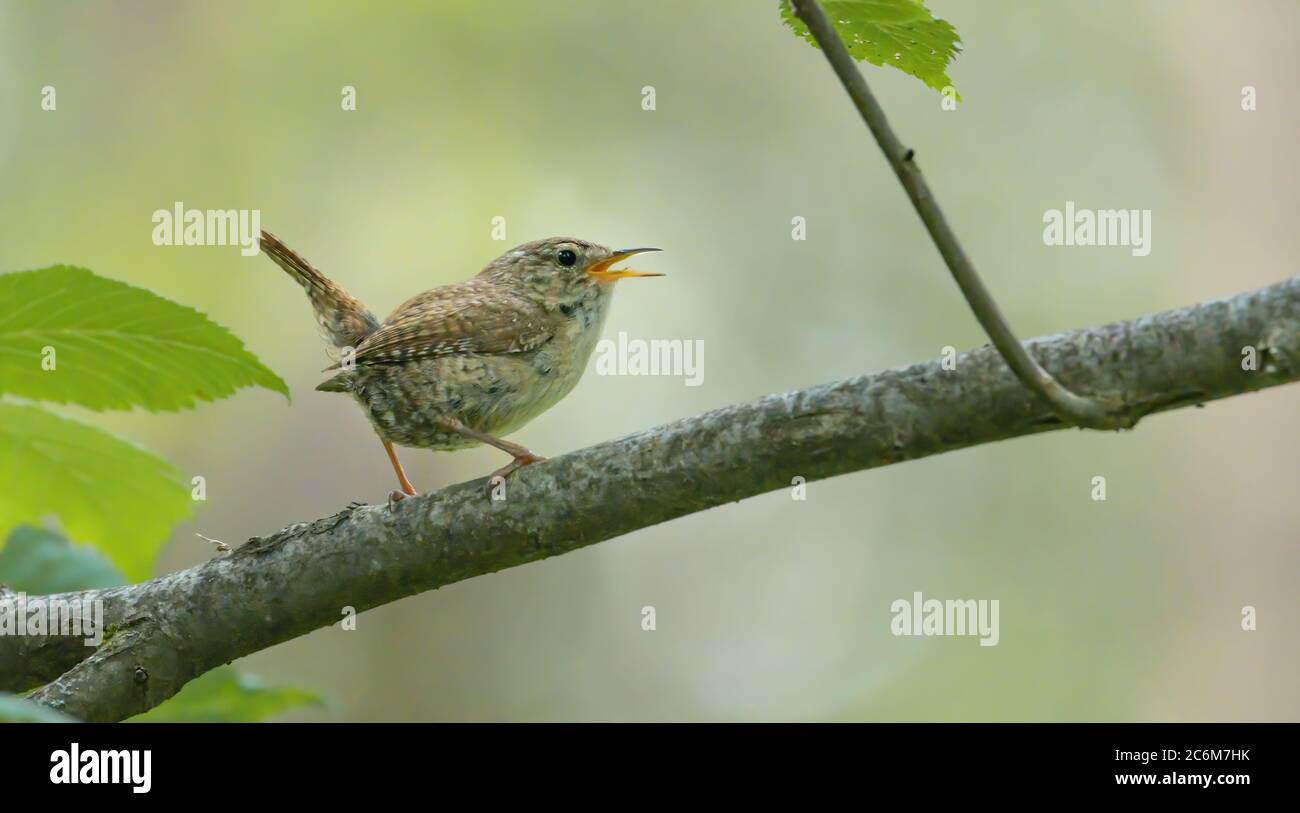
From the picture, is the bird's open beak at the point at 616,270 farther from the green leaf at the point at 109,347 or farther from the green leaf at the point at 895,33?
the green leaf at the point at 895,33

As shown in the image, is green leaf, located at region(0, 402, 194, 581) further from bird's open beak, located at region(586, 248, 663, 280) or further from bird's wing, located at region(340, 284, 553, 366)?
bird's open beak, located at region(586, 248, 663, 280)

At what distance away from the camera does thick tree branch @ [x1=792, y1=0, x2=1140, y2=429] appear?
137cm

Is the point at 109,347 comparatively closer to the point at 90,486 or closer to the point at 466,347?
the point at 90,486

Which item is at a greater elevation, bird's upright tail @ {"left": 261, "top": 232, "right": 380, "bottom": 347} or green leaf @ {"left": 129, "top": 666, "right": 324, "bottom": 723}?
bird's upright tail @ {"left": 261, "top": 232, "right": 380, "bottom": 347}

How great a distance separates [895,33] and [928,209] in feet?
1.01

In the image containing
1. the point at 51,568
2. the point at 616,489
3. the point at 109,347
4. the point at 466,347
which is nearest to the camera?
the point at 109,347

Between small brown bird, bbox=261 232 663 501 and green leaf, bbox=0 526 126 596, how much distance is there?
1.04 meters

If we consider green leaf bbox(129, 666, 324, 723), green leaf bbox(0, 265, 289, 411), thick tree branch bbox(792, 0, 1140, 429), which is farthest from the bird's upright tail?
thick tree branch bbox(792, 0, 1140, 429)

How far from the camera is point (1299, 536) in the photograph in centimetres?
728

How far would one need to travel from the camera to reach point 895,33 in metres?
1.59

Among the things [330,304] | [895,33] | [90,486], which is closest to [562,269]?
[330,304]

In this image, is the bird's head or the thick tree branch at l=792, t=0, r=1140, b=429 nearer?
the thick tree branch at l=792, t=0, r=1140, b=429

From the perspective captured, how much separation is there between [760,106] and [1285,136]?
4.03m

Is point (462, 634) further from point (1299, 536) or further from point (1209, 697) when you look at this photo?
point (1299, 536)
